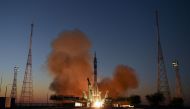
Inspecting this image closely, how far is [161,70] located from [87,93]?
201 ft

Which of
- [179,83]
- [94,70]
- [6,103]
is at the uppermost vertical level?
[94,70]

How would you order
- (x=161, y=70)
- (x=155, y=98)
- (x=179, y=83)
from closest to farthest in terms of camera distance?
(x=161, y=70), (x=179, y=83), (x=155, y=98)

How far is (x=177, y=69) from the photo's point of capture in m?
108

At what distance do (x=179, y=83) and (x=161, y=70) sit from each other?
12146mm

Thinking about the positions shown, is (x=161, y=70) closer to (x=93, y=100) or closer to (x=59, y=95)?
(x=93, y=100)

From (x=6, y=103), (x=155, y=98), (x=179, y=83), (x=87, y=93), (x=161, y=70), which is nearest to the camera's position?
(x=6, y=103)

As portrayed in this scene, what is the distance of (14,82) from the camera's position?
102125 millimetres

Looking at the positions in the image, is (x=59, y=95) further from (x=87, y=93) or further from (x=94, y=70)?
(x=94, y=70)

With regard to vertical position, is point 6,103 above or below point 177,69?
below

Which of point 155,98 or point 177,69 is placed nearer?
point 177,69

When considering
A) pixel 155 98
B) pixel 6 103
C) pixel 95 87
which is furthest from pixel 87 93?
pixel 6 103

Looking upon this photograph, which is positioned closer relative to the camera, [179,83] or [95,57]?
[179,83]

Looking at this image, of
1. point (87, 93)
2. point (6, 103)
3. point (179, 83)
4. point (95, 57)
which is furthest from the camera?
point (87, 93)

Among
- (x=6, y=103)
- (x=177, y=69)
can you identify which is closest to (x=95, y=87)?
(x=177, y=69)
